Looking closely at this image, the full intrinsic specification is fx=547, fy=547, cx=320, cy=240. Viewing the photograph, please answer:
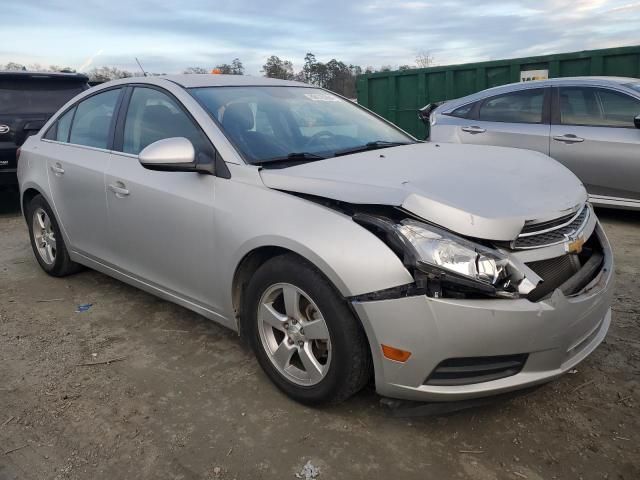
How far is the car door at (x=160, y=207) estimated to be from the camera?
2.99 meters

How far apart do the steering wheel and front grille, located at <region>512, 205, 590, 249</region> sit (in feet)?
4.57

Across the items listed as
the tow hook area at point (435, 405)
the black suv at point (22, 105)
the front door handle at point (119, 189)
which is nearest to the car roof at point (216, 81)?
the front door handle at point (119, 189)

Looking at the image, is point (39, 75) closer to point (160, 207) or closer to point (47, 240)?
point (47, 240)

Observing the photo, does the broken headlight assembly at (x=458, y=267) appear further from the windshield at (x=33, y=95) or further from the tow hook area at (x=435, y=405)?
the windshield at (x=33, y=95)

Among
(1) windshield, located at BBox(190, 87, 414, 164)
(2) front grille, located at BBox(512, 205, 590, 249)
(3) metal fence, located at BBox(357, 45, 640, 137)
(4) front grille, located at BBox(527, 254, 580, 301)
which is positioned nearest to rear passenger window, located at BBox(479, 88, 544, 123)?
(3) metal fence, located at BBox(357, 45, 640, 137)

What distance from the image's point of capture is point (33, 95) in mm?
7344

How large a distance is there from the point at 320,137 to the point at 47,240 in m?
2.72

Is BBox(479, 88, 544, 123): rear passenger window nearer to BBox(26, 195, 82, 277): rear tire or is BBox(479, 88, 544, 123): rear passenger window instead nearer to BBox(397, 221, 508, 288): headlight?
BBox(397, 221, 508, 288): headlight

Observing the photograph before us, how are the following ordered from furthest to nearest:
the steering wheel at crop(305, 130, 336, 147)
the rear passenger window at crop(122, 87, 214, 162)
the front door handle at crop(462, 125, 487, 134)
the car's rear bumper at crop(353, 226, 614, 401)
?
the front door handle at crop(462, 125, 487, 134)
the steering wheel at crop(305, 130, 336, 147)
the rear passenger window at crop(122, 87, 214, 162)
the car's rear bumper at crop(353, 226, 614, 401)

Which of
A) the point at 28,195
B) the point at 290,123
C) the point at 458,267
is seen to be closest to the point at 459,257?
the point at 458,267

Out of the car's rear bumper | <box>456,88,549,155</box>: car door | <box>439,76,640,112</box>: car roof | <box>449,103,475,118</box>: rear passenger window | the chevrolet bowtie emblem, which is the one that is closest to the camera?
the car's rear bumper

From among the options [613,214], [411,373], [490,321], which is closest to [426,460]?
[411,373]

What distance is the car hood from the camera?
87.6 inches

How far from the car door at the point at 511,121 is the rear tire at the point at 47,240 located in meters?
4.59
